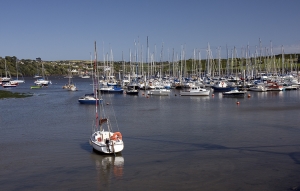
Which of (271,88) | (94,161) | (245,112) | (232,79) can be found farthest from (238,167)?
(232,79)

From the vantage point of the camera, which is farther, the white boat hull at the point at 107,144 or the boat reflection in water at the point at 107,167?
the white boat hull at the point at 107,144

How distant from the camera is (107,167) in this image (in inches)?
816

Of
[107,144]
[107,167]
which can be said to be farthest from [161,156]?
[107,167]

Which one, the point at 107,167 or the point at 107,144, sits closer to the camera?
the point at 107,167

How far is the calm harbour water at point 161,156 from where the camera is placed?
18.2m

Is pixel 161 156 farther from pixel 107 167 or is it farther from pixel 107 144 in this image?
pixel 107 167

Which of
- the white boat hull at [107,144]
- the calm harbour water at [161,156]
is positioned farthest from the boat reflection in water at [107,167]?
A: the white boat hull at [107,144]

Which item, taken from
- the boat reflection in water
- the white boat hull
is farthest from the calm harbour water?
the white boat hull

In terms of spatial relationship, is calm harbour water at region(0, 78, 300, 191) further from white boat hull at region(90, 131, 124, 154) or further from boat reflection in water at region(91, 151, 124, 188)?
white boat hull at region(90, 131, 124, 154)

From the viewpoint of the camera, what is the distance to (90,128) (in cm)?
3347

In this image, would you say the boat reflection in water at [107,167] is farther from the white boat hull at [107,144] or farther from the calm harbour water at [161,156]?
the white boat hull at [107,144]

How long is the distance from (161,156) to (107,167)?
11.6 ft

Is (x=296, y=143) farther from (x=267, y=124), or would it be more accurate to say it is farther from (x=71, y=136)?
(x=71, y=136)

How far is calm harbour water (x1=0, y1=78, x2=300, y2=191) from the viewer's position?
18172 mm
